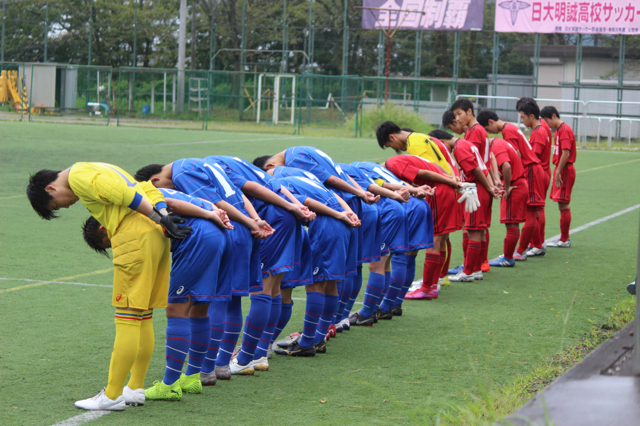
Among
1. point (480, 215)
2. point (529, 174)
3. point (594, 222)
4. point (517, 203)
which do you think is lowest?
point (594, 222)

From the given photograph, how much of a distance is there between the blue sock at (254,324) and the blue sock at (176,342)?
0.63 m

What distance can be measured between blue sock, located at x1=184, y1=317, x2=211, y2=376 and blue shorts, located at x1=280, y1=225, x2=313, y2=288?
2.37ft

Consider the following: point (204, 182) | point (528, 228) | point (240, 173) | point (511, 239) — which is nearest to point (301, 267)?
point (240, 173)

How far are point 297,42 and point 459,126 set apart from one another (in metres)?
36.2

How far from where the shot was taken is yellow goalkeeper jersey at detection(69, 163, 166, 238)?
3941mm

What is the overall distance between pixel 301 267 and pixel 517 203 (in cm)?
453

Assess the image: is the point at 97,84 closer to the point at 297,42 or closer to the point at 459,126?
the point at 297,42

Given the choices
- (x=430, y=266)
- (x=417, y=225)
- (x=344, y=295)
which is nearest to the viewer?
(x=344, y=295)

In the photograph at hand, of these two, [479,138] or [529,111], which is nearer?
[479,138]

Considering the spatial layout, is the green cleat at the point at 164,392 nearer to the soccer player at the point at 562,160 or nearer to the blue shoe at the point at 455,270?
the blue shoe at the point at 455,270

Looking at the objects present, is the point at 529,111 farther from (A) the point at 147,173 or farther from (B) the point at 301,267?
(A) the point at 147,173

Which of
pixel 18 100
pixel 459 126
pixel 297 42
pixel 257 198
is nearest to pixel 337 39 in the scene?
pixel 297 42

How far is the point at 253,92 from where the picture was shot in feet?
121

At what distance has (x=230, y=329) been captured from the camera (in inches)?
191
